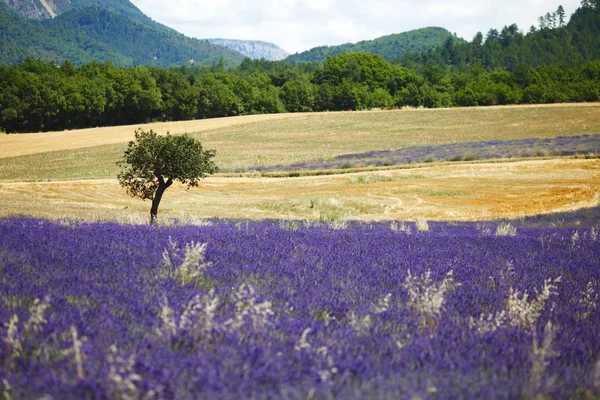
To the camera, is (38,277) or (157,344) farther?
(38,277)

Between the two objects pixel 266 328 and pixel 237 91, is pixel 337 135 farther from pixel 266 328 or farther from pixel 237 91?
pixel 266 328

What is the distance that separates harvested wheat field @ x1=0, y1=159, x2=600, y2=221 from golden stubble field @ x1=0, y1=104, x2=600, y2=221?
0.22 feet

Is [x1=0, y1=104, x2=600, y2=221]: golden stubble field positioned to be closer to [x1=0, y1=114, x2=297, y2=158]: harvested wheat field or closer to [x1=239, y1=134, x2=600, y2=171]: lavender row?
[x1=0, y1=114, x2=297, y2=158]: harvested wheat field

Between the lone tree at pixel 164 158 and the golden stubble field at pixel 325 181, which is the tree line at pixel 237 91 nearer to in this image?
the golden stubble field at pixel 325 181

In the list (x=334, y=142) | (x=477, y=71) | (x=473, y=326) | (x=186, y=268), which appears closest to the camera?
(x=473, y=326)

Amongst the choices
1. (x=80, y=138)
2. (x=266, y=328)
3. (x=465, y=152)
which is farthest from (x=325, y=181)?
(x=80, y=138)

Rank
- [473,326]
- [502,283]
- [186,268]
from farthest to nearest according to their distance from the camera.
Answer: [502,283] < [186,268] < [473,326]

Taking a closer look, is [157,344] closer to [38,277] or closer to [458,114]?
[38,277]

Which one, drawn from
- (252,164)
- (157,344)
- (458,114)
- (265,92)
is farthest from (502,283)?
(265,92)

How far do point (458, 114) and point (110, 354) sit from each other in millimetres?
88623

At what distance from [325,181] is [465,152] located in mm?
18766

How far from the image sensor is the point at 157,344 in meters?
3.33

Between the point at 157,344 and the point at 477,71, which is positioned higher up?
the point at 477,71

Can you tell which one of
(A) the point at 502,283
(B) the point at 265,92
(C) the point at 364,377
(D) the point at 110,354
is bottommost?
(A) the point at 502,283
